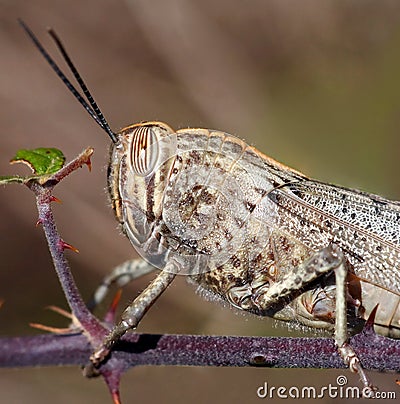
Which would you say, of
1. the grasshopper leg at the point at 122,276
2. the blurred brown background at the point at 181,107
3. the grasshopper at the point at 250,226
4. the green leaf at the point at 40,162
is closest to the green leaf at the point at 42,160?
the green leaf at the point at 40,162

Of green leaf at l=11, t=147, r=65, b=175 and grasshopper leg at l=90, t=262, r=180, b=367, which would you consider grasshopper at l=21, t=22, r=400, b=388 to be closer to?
grasshopper leg at l=90, t=262, r=180, b=367

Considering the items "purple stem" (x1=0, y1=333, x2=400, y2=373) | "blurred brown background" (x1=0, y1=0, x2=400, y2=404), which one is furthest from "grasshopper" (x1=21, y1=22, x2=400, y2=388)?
"blurred brown background" (x1=0, y1=0, x2=400, y2=404)

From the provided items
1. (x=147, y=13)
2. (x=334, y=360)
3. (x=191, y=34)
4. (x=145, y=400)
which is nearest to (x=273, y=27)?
(x=191, y=34)

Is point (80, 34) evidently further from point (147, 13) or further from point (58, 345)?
point (58, 345)

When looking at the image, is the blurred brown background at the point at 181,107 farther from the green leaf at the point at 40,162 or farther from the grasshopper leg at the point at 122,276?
the green leaf at the point at 40,162

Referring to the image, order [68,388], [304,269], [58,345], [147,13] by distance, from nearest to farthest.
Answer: [58,345] < [304,269] < [68,388] < [147,13]

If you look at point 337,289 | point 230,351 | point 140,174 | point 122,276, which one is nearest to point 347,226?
point 337,289

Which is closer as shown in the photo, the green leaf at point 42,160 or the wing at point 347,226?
the green leaf at point 42,160
